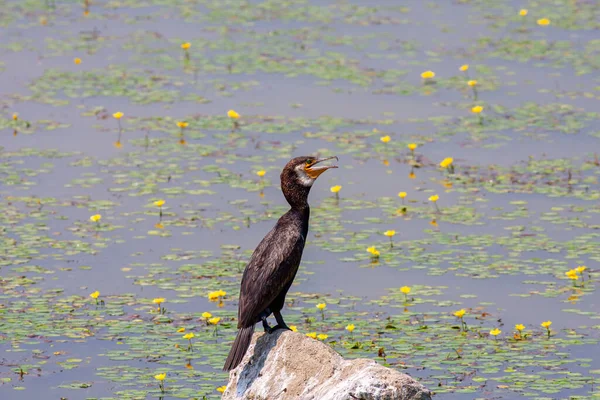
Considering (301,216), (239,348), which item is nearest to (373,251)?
(301,216)

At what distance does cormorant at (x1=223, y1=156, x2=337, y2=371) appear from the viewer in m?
6.22

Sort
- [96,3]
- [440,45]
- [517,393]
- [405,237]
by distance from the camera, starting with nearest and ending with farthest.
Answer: [517,393] < [405,237] < [440,45] < [96,3]

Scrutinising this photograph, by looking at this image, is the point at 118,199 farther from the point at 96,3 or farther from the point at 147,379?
the point at 96,3

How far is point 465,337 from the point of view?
774 centimetres

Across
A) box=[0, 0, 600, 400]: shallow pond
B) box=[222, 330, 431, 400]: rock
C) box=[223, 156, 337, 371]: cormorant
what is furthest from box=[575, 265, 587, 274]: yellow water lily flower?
box=[222, 330, 431, 400]: rock

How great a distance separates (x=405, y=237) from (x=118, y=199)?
2.49m

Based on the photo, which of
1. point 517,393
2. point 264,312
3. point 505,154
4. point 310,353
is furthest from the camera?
point 505,154

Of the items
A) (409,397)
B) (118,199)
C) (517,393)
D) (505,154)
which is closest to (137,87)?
(118,199)

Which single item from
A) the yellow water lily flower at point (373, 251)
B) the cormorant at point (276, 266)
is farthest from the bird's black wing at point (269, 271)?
the yellow water lily flower at point (373, 251)

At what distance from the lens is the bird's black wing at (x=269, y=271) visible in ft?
20.6

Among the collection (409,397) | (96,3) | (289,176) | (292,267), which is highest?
(96,3)

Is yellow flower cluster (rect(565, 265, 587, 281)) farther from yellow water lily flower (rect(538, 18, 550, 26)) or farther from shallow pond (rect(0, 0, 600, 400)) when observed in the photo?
yellow water lily flower (rect(538, 18, 550, 26))

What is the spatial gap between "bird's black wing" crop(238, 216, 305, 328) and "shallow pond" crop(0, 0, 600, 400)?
0.95 m

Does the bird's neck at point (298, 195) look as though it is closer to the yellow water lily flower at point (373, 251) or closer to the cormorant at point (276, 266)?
the cormorant at point (276, 266)
